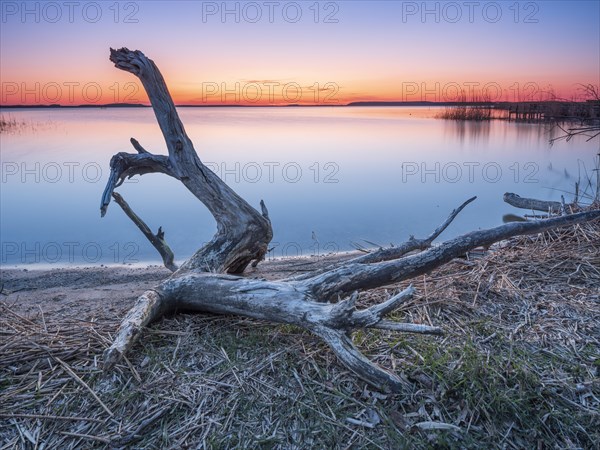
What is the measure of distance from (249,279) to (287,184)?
11.6m

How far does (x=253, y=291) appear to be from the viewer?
307 cm

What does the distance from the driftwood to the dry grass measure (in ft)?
0.43

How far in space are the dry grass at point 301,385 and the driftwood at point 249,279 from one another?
13 centimetres

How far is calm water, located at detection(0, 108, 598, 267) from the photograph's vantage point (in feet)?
30.1

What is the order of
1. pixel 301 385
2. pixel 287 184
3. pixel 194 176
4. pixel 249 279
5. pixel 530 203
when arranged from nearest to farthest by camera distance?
pixel 301 385 → pixel 249 279 → pixel 194 176 → pixel 530 203 → pixel 287 184

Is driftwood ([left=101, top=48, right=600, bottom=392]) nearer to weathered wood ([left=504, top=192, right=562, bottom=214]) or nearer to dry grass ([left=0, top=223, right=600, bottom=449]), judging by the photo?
dry grass ([left=0, top=223, right=600, bottom=449])

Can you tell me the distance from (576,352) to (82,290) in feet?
15.8

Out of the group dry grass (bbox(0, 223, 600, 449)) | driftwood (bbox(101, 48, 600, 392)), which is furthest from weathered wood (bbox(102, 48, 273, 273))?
dry grass (bbox(0, 223, 600, 449))

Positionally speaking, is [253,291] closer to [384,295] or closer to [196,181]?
[384,295]

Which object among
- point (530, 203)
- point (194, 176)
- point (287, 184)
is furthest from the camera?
point (287, 184)

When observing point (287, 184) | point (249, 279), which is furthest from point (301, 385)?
point (287, 184)

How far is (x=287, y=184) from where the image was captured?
14742 mm

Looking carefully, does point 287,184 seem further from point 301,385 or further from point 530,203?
point 301,385

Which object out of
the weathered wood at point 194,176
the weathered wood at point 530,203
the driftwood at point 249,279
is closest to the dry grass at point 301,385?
the driftwood at point 249,279
